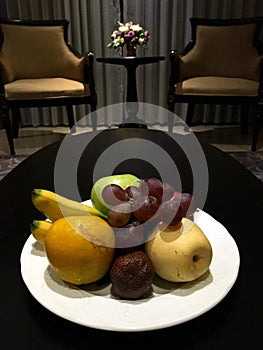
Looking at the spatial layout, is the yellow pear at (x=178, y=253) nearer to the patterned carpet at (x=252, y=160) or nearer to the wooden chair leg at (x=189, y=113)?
the patterned carpet at (x=252, y=160)

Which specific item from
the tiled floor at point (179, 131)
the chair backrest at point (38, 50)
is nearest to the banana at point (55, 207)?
the tiled floor at point (179, 131)

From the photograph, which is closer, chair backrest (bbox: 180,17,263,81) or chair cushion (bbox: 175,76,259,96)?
chair cushion (bbox: 175,76,259,96)

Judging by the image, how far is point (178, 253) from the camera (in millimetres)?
590

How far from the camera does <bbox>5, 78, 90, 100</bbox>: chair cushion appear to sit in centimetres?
245

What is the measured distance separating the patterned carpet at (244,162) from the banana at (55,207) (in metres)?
1.69

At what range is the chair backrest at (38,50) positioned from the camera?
2.71 metres

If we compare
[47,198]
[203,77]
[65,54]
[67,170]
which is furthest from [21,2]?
[47,198]

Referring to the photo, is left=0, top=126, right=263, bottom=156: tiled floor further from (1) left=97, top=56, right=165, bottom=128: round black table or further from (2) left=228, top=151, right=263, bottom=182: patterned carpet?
(1) left=97, top=56, right=165, bottom=128: round black table

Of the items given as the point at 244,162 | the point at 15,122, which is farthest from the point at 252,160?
the point at 15,122

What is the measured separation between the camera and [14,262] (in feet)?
2.33

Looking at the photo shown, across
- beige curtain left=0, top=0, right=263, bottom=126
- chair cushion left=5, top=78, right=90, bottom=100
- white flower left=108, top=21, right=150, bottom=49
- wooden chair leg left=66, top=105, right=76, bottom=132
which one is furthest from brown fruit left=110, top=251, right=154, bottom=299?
beige curtain left=0, top=0, right=263, bottom=126

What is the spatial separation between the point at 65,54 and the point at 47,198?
2.34 m

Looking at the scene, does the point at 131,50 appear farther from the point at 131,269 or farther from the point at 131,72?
the point at 131,269

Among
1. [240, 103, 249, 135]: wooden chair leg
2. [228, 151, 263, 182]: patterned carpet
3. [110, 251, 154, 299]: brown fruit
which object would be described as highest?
[110, 251, 154, 299]: brown fruit
